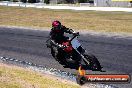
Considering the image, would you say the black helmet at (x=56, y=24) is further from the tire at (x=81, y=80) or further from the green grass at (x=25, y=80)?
the tire at (x=81, y=80)

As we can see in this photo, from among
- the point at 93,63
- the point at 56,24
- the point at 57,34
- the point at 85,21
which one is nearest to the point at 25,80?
the point at 93,63

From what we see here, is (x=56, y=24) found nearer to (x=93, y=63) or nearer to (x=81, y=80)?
(x=93, y=63)

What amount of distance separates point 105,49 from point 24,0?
8250 cm

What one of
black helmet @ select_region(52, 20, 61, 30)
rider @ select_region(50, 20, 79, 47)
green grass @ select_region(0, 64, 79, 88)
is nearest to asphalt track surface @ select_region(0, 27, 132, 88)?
rider @ select_region(50, 20, 79, 47)

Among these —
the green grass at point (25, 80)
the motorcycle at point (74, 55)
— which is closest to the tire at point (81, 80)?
the green grass at point (25, 80)

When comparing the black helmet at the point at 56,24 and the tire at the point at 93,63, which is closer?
the tire at the point at 93,63

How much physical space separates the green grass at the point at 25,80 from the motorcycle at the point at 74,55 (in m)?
1.47

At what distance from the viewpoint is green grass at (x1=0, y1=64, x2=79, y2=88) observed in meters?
10.8

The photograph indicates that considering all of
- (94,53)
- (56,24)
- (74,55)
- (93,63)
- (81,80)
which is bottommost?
(94,53)

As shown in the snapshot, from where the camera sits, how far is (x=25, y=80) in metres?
11.6

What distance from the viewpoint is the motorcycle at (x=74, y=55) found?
41.1 ft

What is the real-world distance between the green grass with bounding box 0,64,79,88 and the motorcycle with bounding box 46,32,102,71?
147 cm

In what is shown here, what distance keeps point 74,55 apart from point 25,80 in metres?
2.36

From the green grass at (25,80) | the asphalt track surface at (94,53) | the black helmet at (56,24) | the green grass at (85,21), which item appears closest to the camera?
the green grass at (25,80)
